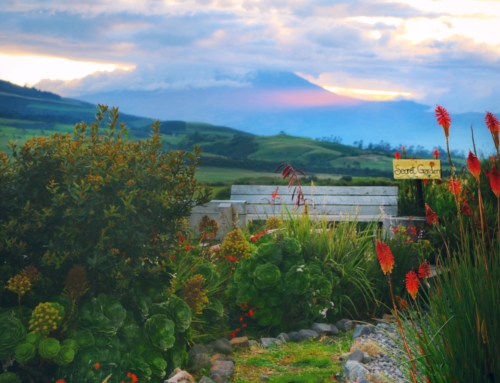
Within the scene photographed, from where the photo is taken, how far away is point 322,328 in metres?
5.60

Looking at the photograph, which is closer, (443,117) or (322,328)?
(443,117)

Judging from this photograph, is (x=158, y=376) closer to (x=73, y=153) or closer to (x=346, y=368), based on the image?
(x=346, y=368)

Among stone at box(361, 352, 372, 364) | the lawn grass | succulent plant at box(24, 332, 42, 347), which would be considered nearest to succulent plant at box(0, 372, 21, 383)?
succulent plant at box(24, 332, 42, 347)

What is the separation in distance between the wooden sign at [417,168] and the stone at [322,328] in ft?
11.1

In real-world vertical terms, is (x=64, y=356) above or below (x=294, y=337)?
above

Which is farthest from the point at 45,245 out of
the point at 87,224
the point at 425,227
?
the point at 425,227

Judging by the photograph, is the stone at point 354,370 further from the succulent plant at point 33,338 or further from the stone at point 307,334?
the succulent plant at point 33,338

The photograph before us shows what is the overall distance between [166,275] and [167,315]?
→ 0.98ft

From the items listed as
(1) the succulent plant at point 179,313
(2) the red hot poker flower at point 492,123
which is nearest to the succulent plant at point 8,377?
(1) the succulent plant at point 179,313

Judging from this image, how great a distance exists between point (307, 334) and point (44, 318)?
254 centimetres

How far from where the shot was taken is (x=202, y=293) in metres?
4.74

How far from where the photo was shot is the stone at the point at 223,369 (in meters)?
4.43

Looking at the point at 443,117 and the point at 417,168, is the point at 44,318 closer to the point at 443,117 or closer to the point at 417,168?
the point at 443,117

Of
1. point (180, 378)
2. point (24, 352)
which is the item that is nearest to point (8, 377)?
point (24, 352)
